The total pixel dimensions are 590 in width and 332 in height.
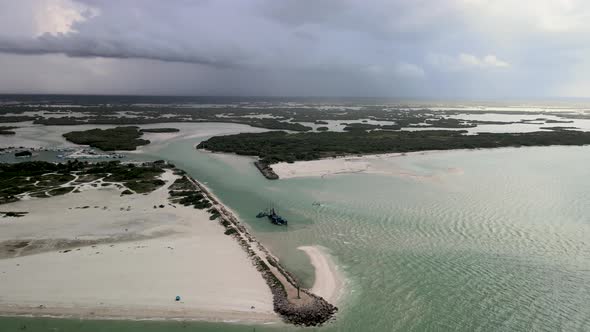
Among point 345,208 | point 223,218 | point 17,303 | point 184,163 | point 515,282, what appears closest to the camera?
point 17,303

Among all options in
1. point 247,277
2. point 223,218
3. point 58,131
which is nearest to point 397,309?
point 247,277

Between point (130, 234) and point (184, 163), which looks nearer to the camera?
point (130, 234)

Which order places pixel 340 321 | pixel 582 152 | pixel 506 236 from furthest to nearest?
1. pixel 582 152
2. pixel 506 236
3. pixel 340 321

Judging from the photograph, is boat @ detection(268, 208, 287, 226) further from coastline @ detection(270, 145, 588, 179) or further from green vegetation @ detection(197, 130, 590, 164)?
green vegetation @ detection(197, 130, 590, 164)

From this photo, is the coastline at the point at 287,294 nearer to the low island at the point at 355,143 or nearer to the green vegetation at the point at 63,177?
the green vegetation at the point at 63,177

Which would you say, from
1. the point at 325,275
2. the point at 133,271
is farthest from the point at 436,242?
the point at 133,271

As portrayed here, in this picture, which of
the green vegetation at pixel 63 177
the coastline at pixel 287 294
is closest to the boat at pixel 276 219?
the coastline at pixel 287 294

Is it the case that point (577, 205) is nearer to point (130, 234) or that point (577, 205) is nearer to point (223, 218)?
point (223, 218)

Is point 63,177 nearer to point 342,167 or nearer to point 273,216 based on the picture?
point 273,216
